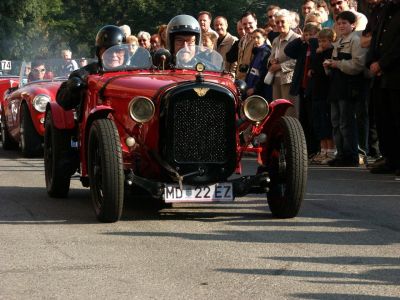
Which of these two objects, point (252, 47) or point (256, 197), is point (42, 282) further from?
point (252, 47)

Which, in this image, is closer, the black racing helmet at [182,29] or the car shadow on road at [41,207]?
the car shadow on road at [41,207]

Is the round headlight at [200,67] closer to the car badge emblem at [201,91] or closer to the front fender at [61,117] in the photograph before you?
the car badge emblem at [201,91]

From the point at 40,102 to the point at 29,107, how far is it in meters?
0.19

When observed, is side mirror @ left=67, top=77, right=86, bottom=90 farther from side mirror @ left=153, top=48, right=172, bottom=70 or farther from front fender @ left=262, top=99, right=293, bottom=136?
front fender @ left=262, top=99, right=293, bottom=136

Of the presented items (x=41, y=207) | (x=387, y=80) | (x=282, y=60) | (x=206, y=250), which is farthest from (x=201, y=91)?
(x=282, y=60)

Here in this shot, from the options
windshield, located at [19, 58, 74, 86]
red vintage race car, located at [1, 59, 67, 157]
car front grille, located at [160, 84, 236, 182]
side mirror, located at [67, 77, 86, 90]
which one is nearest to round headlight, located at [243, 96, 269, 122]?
car front grille, located at [160, 84, 236, 182]

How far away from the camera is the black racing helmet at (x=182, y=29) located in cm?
1153

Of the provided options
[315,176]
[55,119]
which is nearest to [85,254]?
[55,119]

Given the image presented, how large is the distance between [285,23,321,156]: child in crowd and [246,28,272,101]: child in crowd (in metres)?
1.03

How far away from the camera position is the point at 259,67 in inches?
677

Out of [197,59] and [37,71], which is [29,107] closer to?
[37,71]

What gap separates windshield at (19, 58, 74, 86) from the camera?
1873 cm

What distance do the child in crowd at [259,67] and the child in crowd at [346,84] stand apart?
209cm

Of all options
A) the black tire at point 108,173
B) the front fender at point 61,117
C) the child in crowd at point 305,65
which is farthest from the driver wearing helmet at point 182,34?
the child in crowd at point 305,65
